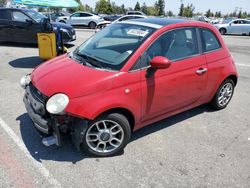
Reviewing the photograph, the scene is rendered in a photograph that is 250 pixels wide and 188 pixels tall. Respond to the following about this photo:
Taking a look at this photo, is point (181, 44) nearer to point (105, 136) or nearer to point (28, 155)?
point (105, 136)

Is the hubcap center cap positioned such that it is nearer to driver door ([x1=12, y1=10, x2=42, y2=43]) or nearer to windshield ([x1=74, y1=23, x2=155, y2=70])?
windshield ([x1=74, y1=23, x2=155, y2=70])

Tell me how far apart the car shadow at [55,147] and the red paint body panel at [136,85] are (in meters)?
0.35

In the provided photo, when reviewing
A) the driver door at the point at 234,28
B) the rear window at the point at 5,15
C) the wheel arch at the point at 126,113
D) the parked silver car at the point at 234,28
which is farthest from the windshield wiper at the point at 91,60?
the driver door at the point at 234,28

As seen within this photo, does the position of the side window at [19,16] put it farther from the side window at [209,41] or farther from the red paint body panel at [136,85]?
the side window at [209,41]

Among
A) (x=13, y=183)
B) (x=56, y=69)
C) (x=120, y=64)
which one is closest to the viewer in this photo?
(x=13, y=183)

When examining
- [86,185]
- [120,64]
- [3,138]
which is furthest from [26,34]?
[86,185]

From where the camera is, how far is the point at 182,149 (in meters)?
3.47

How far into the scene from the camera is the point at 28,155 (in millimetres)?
3229

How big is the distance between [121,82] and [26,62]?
5908 mm

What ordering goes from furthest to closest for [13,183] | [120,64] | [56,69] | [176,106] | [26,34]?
[26,34], [176,106], [56,69], [120,64], [13,183]

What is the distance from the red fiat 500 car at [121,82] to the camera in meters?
2.93

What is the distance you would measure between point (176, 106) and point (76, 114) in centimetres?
166

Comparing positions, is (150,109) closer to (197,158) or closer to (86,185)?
(197,158)

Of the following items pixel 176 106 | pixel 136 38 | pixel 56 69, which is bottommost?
pixel 176 106
